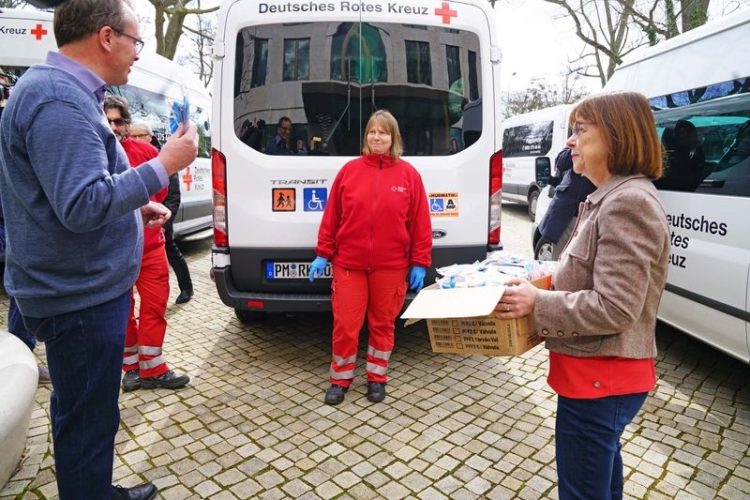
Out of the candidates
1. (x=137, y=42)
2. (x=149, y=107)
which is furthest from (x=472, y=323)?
(x=149, y=107)

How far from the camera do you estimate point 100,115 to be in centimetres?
177

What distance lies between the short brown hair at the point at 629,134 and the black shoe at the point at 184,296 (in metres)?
5.13

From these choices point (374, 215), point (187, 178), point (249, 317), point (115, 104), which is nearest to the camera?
point (374, 215)

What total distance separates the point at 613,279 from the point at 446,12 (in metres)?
2.86

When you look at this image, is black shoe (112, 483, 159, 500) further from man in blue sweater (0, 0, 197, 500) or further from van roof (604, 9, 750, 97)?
van roof (604, 9, 750, 97)

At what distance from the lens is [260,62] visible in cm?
365

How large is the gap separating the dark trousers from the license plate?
6.73 feet

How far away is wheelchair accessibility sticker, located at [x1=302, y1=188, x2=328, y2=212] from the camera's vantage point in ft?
12.2

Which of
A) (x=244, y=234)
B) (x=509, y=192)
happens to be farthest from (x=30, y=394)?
(x=509, y=192)

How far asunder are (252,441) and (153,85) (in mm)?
6184

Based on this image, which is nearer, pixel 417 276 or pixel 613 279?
pixel 613 279

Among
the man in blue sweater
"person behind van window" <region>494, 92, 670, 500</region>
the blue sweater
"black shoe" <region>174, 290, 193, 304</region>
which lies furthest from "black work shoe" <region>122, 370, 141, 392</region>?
"person behind van window" <region>494, 92, 670, 500</region>

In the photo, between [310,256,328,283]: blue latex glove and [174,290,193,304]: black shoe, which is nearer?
[310,256,328,283]: blue latex glove

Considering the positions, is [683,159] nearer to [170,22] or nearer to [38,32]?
[38,32]
